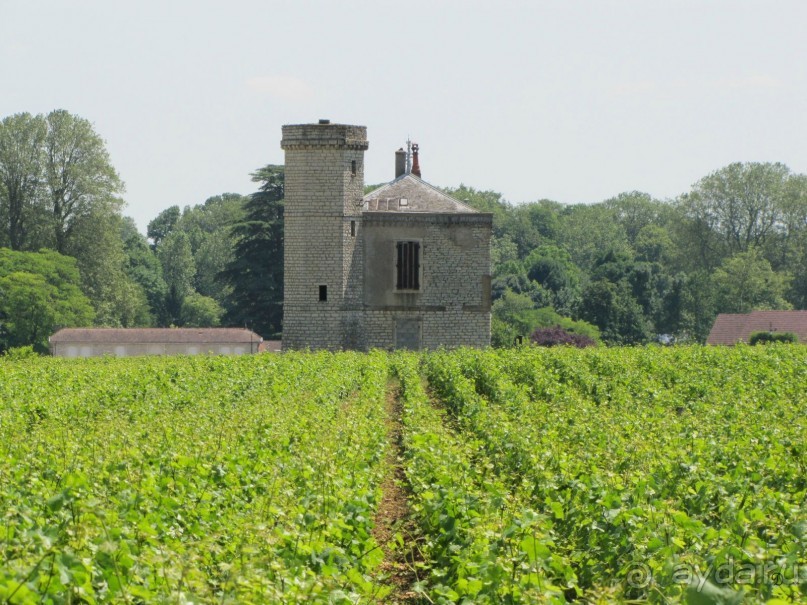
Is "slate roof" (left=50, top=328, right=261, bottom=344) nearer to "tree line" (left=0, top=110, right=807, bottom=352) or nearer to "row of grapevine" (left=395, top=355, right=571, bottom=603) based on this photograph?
"tree line" (left=0, top=110, right=807, bottom=352)

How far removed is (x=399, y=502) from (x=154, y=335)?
43658mm

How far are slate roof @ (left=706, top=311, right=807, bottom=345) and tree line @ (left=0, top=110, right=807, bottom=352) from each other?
667 centimetres

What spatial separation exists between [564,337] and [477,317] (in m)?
20.0

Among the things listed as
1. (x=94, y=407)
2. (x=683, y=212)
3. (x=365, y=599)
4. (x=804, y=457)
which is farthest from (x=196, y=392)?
(x=683, y=212)

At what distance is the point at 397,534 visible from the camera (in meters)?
7.91

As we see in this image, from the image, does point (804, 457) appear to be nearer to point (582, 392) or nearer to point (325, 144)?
point (582, 392)

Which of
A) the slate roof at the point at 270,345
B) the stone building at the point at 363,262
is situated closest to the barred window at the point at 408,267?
the stone building at the point at 363,262

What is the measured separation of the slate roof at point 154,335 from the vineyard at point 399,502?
33096mm

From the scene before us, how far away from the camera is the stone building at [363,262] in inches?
1425

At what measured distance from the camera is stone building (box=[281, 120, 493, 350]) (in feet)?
119

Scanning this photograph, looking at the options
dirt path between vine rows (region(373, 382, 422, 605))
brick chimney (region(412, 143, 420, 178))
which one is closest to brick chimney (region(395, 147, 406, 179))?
brick chimney (region(412, 143, 420, 178))

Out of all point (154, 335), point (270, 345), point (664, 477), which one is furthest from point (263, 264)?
point (664, 477)

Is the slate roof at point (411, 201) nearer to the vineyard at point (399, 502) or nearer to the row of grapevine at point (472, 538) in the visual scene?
the vineyard at point (399, 502)

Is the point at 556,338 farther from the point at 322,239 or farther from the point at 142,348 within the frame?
the point at 322,239
